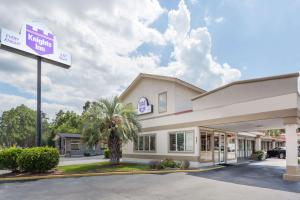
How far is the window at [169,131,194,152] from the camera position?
19.1 metres

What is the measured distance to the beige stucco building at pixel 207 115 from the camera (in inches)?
531

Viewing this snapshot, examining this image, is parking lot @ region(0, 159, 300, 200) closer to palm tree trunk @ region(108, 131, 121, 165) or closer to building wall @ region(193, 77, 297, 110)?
building wall @ region(193, 77, 297, 110)

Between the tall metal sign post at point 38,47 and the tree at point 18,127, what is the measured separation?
62.9 metres

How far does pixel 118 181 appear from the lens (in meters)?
13.0

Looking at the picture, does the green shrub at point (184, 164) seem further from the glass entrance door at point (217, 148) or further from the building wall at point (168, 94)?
the building wall at point (168, 94)

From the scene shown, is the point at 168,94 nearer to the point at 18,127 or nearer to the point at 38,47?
the point at 38,47

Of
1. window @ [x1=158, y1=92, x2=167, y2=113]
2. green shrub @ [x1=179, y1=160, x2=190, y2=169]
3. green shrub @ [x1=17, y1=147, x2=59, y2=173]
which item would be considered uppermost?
window @ [x1=158, y1=92, x2=167, y2=113]

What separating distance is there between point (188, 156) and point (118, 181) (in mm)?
7580

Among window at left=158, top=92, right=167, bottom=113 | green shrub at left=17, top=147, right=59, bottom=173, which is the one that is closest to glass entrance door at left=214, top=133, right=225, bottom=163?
window at left=158, top=92, right=167, bottom=113

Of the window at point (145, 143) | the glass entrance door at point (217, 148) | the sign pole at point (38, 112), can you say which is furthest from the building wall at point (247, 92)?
the sign pole at point (38, 112)

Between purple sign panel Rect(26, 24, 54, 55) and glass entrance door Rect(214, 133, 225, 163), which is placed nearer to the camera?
purple sign panel Rect(26, 24, 54, 55)

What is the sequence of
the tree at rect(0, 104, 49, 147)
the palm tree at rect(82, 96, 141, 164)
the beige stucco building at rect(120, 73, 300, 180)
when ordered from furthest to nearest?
the tree at rect(0, 104, 49, 147) → the palm tree at rect(82, 96, 141, 164) → the beige stucco building at rect(120, 73, 300, 180)

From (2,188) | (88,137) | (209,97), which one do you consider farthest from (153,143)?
(2,188)

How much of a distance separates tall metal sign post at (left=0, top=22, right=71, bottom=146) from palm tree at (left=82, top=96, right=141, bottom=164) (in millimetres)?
3774
